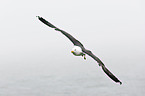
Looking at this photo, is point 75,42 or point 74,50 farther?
point 75,42

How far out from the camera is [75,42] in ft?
115

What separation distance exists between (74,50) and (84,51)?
918mm

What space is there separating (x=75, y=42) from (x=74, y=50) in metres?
2.76

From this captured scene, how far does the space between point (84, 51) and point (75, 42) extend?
8.83 feet

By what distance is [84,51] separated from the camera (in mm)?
32625

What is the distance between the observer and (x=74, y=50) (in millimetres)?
32406

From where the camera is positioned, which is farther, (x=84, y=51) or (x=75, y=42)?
(x=75, y=42)
